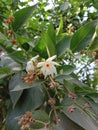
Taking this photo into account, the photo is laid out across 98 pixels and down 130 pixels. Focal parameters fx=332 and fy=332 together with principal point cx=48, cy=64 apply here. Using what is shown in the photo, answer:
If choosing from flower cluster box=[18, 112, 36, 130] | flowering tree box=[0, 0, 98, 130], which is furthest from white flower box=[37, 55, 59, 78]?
flower cluster box=[18, 112, 36, 130]

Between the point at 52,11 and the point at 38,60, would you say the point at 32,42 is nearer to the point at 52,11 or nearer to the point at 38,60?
the point at 38,60

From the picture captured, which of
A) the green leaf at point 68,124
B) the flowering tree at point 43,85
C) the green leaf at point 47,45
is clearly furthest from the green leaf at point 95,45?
the green leaf at point 68,124

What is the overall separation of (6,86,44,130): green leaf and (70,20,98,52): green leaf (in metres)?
0.15

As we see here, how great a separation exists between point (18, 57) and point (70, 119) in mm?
172

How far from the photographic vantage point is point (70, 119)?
2.15 feet

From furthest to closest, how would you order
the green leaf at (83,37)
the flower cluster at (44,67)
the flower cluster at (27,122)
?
the green leaf at (83,37), the flower cluster at (44,67), the flower cluster at (27,122)

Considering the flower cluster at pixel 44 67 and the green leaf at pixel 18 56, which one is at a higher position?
the green leaf at pixel 18 56

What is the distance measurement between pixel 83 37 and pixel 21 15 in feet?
0.54

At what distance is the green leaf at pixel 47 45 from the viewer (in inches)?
28.2

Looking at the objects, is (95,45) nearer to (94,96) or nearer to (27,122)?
(94,96)

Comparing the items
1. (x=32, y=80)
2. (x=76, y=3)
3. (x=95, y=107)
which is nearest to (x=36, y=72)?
(x=32, y=80)

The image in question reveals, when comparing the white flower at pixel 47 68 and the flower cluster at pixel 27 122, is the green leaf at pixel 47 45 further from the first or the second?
the flower cluster at pixel 27 122

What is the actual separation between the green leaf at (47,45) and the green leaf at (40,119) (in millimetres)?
153

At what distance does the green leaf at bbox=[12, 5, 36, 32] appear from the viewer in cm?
81
